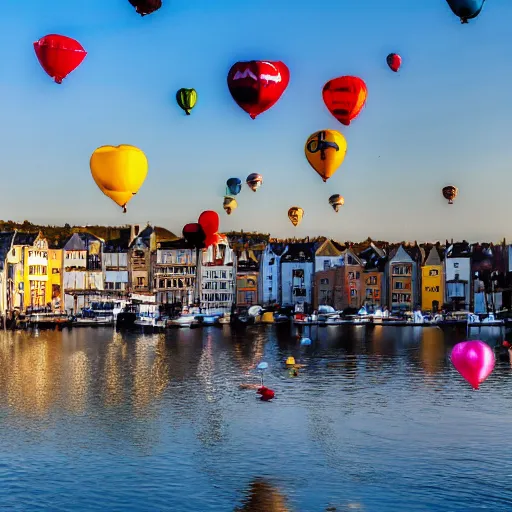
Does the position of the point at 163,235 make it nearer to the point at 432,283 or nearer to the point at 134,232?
the point at 134,232

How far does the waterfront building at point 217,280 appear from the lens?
95938 millimetres

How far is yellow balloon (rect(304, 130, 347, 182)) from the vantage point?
3134 cm

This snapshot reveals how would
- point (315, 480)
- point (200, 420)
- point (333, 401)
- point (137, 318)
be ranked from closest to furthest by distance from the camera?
1. point (315, 480)
2. point (200, 420)
3. point (333, 401)
4. point (137, 318)

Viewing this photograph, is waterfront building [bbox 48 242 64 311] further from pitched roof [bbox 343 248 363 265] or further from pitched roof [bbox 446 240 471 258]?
pitched roof [bbox 446 240 471 258]

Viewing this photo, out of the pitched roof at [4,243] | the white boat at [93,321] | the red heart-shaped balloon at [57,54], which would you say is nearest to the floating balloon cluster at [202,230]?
the red heart-shaped balloon at [57,54]

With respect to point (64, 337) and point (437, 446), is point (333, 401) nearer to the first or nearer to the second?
point (437, 446)

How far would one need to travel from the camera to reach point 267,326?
92.8 metres

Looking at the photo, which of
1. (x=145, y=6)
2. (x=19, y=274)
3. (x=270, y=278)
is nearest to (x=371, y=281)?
(x=270, y=278)

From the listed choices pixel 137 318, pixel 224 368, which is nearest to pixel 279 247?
pixel 137 318

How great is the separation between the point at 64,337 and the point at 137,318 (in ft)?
38.1

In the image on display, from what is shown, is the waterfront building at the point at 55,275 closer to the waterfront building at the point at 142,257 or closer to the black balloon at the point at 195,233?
the waterfront building at the point at 142,257

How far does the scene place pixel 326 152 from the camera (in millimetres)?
31344

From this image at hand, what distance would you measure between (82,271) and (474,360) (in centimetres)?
7445

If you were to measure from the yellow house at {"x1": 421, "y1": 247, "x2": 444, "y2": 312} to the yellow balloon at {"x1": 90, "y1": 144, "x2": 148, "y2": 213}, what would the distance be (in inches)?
2805
